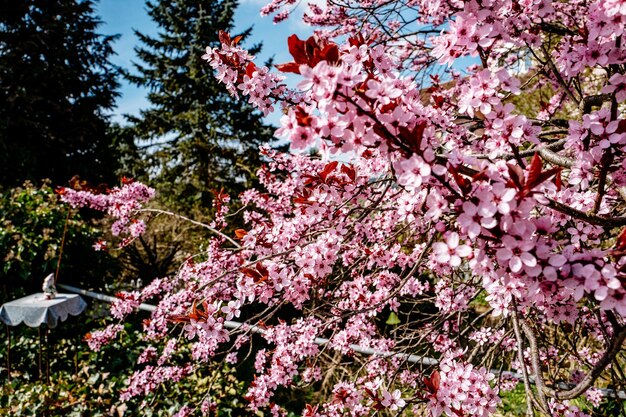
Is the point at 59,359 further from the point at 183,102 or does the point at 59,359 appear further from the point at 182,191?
the point at 183,102

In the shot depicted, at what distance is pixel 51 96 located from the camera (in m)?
13.2

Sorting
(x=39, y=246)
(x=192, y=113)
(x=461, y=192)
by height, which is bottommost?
(x=39, y=246)

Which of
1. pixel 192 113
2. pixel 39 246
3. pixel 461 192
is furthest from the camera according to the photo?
pixel 192 113

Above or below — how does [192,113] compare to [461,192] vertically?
above

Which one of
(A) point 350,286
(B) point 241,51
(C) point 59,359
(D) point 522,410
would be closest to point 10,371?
(C) point 59,359

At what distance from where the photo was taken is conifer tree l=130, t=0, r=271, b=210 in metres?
12.3

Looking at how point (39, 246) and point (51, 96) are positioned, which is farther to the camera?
point (51, 96)

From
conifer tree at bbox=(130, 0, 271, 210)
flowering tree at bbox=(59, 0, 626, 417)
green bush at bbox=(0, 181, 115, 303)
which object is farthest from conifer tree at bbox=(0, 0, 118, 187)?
flowering tree at bbox=(59, 0, 626, 417)

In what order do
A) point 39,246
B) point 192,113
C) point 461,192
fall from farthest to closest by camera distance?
point 192,113
point 39,246
point 461,192

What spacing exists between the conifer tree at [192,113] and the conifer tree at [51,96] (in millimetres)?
1953

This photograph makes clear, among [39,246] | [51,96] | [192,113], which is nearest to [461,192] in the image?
[39,246]

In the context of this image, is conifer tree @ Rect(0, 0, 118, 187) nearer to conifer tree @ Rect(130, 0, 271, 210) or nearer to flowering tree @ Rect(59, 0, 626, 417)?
conifer tree @ Rect(130, 0, 271, 210)

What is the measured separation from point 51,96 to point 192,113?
557 centimetres

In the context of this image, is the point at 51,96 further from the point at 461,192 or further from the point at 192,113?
the point at 461,192
